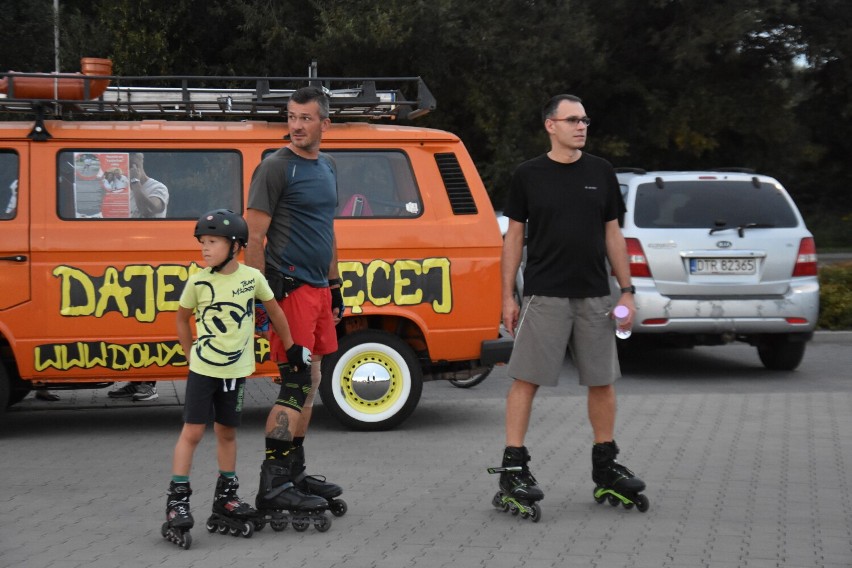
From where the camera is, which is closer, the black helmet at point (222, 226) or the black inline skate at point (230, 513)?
the black helmet at point (222, 226)

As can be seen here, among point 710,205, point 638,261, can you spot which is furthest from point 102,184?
point 710,205

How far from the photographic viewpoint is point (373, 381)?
865 centimetres

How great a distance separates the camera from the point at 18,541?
18.9 ft

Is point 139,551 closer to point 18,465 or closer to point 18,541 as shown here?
point 18,541

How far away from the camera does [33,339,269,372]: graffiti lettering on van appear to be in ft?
27.0

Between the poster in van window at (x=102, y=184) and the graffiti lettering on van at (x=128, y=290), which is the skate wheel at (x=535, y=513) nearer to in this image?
the graffiti lettering on van at (x=128, y=290)

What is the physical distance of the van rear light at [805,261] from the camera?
11.2 meters

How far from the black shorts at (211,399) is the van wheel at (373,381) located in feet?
8.98

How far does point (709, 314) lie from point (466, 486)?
4.65 metres

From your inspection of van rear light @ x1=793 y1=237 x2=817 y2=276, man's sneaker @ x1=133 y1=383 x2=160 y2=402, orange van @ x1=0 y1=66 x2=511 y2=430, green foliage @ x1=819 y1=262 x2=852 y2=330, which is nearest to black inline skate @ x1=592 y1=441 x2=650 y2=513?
orange van @ x1=0 y1=66 x2=511 y2=430

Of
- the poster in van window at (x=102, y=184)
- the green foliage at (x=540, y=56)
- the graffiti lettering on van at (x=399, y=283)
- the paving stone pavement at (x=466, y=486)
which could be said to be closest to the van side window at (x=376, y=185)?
the graffiti lettering on van at (x=399, y=283)

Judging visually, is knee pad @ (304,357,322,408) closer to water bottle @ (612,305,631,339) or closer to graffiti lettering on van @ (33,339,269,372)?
water bottle @ (612,305,631,339)

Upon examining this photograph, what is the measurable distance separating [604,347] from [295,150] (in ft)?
5.62

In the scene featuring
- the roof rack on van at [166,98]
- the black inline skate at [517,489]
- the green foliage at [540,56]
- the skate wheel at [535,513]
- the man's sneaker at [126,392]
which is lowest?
the man's sneaker at [126,392]
